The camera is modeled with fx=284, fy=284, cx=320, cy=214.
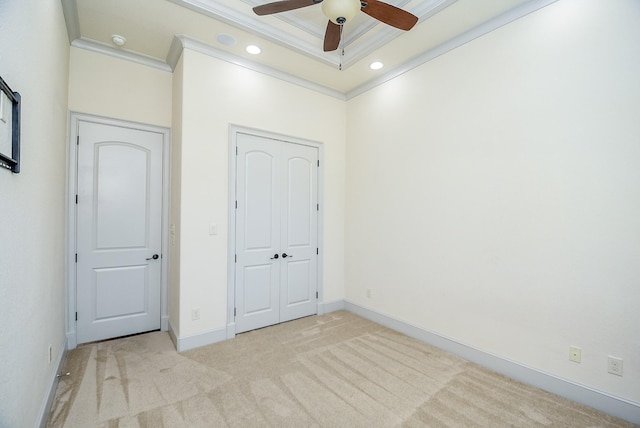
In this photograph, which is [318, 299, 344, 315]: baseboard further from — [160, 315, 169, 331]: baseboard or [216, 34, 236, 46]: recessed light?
[216, 34, 236, 46]: recessed light

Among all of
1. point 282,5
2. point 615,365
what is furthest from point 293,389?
point 282,5

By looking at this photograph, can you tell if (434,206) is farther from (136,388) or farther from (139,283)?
(139,283)

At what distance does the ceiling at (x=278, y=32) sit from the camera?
8.17 feet

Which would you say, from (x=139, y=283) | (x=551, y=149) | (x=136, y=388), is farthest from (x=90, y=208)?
(x=551, y=149)

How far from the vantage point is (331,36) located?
2.33 m

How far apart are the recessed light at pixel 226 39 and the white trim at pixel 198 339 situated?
305cm

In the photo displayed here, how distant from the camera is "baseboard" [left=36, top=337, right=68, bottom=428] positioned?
1.79m

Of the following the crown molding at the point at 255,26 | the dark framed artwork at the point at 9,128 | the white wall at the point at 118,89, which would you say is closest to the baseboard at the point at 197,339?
the dark framed artwork at the point at 9,128

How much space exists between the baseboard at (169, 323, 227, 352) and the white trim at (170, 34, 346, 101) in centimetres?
298

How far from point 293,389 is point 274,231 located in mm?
1802

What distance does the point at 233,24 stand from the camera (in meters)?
2.69

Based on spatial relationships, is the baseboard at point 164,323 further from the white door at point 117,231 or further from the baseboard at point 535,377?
the baseboard at point 535,377

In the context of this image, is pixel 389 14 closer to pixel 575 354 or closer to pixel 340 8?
pixel 340 8

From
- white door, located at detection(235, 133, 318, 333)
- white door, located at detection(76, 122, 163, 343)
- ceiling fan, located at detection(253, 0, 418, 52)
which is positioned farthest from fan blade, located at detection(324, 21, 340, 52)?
white door, located at detection(76, 122, 163, 343)
